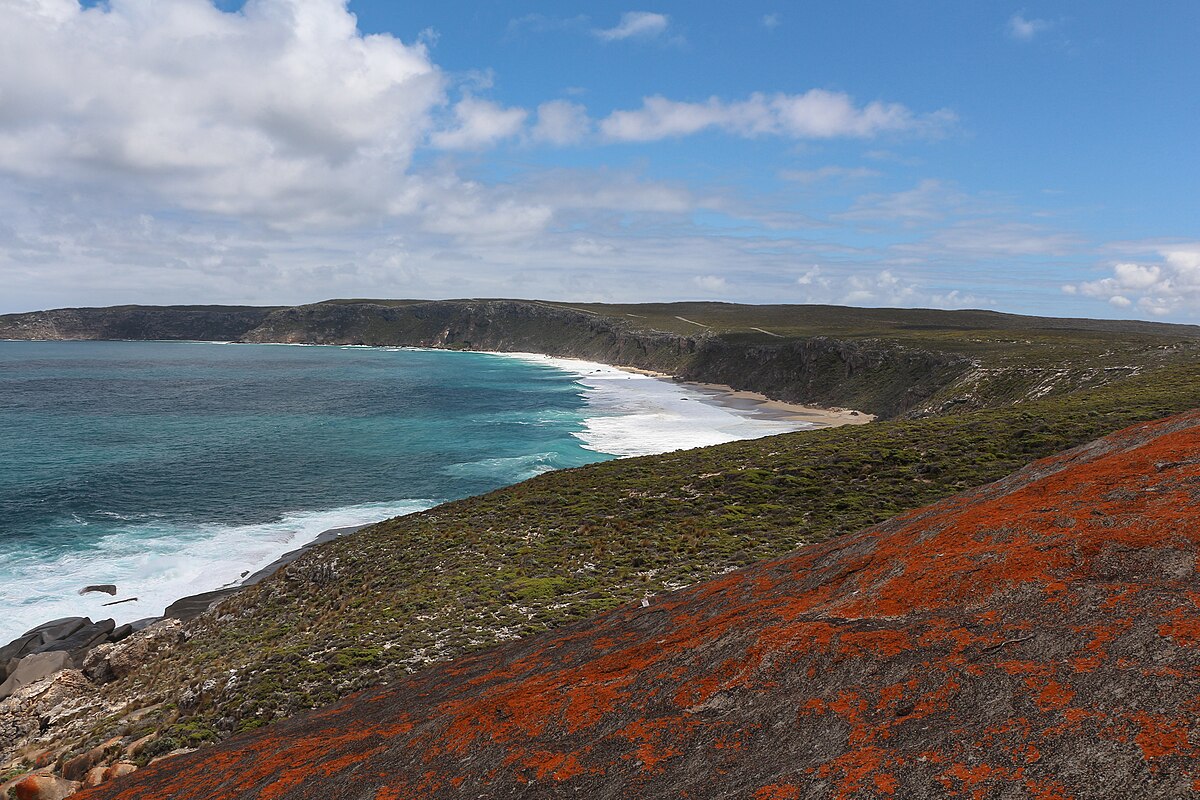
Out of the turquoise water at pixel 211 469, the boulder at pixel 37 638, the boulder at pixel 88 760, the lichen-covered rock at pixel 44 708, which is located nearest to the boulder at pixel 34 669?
the boulder at pixel 37 638

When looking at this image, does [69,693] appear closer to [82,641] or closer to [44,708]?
[44,708]

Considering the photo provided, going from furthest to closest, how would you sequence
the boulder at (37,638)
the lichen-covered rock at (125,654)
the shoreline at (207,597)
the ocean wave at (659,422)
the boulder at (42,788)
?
the ocean wave at (659,422)
the shoreline at (207,597)
the boulder at (37,638)
the lichen-covered rock at (125,654)
the boulder at (42,788)

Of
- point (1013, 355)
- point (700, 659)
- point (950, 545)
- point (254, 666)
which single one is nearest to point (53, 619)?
point (254, 666)

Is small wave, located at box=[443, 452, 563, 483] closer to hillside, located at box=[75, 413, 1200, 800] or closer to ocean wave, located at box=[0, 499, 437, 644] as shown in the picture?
ocean wave, located at box=[0, 499, 437, 644]

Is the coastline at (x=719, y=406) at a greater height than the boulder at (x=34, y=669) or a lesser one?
greater

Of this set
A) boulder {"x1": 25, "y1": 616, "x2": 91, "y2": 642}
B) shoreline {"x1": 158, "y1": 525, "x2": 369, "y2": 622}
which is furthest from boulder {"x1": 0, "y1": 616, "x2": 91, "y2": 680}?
shoreline {"x1": 158, "y1": 525, "x2": 369, "y2": 622}

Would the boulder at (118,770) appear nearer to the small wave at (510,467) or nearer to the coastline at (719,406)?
the coastline at (719,406)
